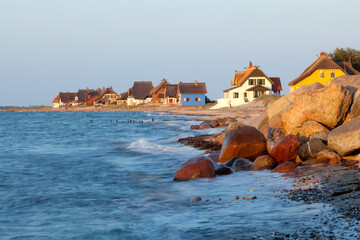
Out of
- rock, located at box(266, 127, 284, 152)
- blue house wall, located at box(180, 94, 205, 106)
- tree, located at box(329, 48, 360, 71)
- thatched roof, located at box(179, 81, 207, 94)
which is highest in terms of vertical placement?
tree, located at box(329, 48, 360, 71)

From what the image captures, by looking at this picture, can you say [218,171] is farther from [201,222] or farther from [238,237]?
[238,237]

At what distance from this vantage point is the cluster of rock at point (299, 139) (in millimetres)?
13188

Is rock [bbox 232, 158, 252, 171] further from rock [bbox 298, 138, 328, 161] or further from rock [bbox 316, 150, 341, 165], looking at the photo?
rock [bbox 316, 150, 341, 165]


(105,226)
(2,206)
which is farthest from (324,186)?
(2,206)

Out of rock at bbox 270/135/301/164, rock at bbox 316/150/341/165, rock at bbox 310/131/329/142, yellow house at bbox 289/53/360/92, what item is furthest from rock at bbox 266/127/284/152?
yellow house at bbox 289/53/360/92

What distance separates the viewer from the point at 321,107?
53.4ft

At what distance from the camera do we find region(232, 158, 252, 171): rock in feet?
47.3

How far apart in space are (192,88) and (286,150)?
261ft

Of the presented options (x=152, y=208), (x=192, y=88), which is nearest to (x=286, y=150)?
(x=152, y=208)

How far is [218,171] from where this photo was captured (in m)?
13.8

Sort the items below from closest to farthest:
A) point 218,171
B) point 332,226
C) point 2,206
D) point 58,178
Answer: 1. point 332,226
2. point 2,206
3. point 218,171
4. point 58,178

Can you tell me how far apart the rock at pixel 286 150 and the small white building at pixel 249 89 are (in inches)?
2300

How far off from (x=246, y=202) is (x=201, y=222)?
1.77 meters

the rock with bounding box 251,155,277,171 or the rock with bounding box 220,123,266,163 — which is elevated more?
the rock with bounding box 220,123,266,163
